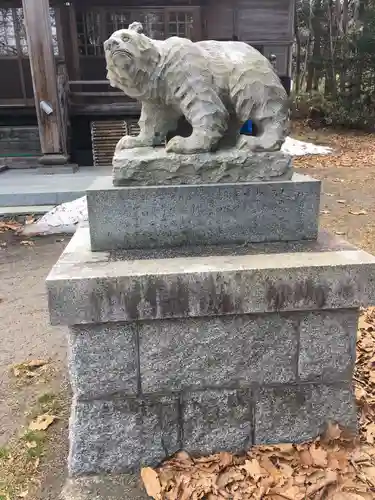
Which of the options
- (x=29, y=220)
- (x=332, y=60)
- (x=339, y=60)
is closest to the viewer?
(x=29, y=220)

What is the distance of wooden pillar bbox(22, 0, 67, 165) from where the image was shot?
26.6 feet

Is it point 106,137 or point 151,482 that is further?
point 106,137

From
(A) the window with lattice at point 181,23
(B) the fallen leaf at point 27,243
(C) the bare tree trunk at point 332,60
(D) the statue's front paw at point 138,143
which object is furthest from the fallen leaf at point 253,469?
(C) the bare tree trunk at point 332,60

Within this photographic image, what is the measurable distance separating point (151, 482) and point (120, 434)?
258 mm

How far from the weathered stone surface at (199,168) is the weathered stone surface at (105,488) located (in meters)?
1.43

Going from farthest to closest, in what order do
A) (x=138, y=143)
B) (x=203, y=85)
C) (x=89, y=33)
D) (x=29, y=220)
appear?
(x=89, y=33) → (x=29, y=220) → (x=138, y=143) → (x=203, y=85)

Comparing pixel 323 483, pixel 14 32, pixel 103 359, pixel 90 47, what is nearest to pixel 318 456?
pixel 323 483

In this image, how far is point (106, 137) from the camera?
10.5 m

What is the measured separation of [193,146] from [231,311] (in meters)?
0.87

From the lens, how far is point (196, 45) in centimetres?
255

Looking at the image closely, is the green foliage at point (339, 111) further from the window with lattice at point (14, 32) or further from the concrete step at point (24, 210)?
the concrete step at point (24, 210)

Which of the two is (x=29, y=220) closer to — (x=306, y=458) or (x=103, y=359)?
(x=103, y=359)

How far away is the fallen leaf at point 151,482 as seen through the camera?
7.04ft

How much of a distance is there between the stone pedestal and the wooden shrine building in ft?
27.1
